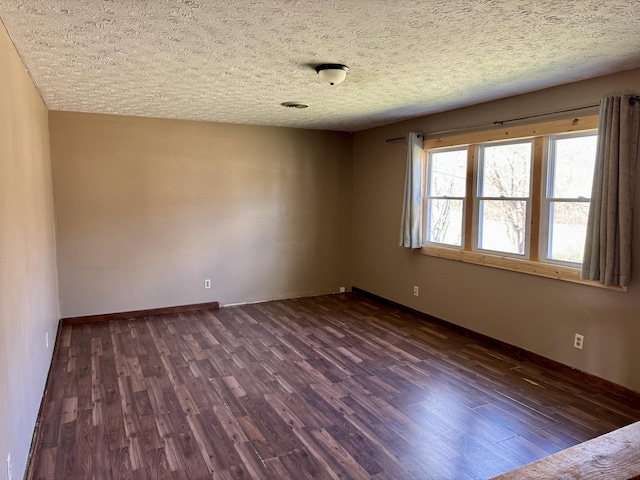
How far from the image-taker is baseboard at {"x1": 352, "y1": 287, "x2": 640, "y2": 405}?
10.6ft

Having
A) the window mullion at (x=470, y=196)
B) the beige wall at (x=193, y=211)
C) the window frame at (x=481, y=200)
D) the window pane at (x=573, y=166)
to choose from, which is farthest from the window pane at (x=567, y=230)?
the beige wall at (x=193, y=211)

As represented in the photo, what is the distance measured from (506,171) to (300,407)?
2876 millimetres

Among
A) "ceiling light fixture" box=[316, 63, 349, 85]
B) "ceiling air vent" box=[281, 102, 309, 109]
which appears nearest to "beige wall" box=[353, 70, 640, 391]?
"ceiling air vent" box=[281, 102, 309, 109]

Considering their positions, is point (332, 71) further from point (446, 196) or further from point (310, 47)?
point (446, 196)

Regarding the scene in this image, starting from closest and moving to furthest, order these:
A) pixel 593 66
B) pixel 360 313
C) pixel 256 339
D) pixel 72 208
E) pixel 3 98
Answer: pixel 3 98 → pixel 593 66 → pixel 256 339 → pixel 72 208 → pixel 360 313

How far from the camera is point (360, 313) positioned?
17.9ft

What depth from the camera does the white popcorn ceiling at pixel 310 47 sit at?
2104mm

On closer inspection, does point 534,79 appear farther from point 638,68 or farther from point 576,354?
point 576,354

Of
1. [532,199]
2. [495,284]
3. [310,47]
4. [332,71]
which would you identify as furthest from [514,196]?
[310,47]

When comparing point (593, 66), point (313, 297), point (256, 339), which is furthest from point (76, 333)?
point (593, 66)

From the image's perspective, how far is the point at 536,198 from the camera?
12.6 feet

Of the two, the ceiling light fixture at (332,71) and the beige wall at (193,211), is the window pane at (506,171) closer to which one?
the ceiling light fixture at (332,71)

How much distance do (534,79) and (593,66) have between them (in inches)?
16.6

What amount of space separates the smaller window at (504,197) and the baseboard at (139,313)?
3.38 metres
